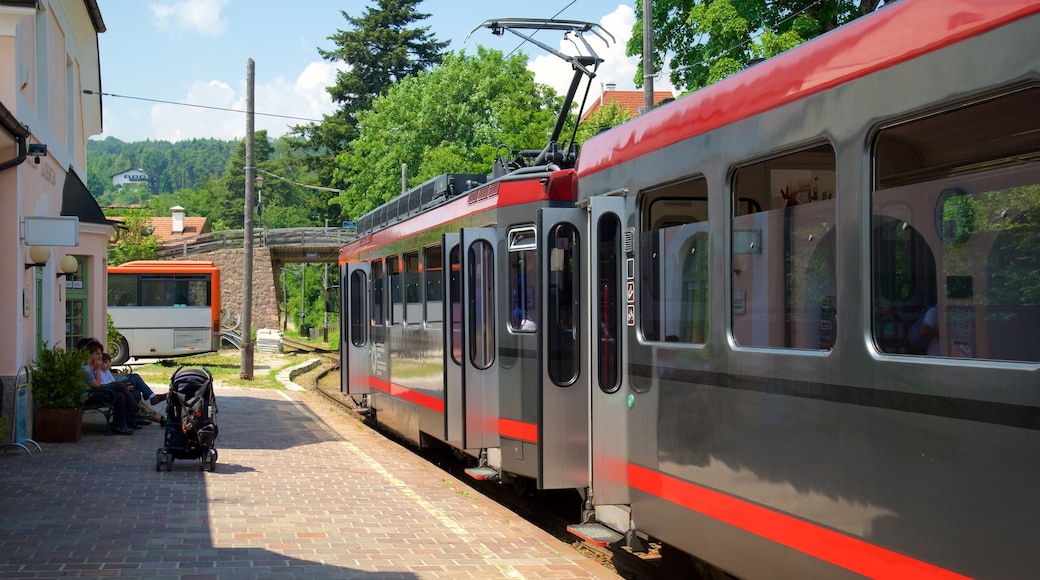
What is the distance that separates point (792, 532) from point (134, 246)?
56.3m

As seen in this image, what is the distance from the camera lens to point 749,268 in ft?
19.0

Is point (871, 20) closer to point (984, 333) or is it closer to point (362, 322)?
point (984, 333)

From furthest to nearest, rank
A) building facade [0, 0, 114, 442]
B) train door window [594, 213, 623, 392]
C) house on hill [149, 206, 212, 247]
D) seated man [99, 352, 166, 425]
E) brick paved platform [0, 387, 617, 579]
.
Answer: house on hill [149, 206, 212, 247] < seated man [99, 352, 166, 425] < building facade [0, 0, 114, 442] < brick paved platform [0, 387, 617, 579] < train door window [594, 213, 623, 392]

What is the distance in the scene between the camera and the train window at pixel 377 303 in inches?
633

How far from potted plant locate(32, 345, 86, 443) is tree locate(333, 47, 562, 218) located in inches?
1155

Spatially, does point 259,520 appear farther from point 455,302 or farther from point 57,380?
point 57,380

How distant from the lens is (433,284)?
501 inches

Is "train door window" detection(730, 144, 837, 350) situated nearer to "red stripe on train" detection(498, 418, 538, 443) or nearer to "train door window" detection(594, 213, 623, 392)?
"train door window" detection(594, 213, 623, 392)

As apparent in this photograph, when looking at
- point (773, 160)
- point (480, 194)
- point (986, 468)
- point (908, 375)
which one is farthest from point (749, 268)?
point (480, 194)

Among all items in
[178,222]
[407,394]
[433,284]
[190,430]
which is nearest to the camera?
[190,430]

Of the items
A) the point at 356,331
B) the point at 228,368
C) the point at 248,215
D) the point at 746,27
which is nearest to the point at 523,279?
the point at 356,331

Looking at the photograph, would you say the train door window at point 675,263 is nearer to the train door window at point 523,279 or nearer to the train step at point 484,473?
the train door window at point 523,279

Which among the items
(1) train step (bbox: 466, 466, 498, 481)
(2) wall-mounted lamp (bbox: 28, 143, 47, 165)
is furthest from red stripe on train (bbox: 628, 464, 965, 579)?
(2) wall-mounted lamp (bbox: 28, 143, 47, 165)

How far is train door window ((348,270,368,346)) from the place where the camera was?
1767 centimetres
